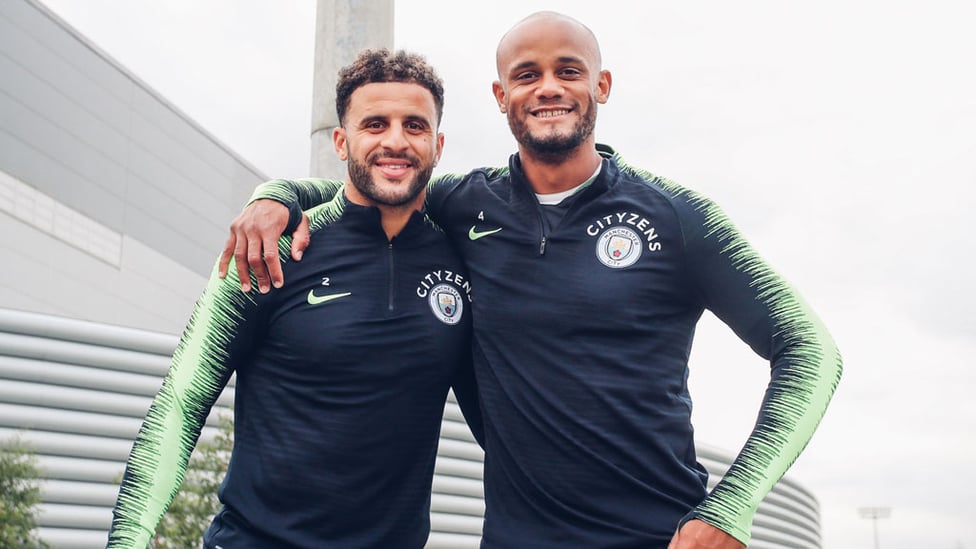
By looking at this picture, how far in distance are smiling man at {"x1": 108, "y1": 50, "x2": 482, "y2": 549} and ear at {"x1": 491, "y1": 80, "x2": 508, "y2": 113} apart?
25 centimetres

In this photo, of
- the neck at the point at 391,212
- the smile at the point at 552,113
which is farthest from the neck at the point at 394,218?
the smile at the point at 552,113

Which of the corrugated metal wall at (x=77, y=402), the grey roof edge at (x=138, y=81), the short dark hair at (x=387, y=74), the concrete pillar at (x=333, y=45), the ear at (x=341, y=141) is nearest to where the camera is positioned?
the short dark hair at (x=387, y=74)

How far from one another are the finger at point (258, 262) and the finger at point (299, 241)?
0.37ft

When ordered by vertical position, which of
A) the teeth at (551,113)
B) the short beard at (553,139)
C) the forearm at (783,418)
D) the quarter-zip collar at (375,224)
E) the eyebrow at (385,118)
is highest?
the eyebrow at (385,118)

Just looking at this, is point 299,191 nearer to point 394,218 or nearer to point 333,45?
point 394,218

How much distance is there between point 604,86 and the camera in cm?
318

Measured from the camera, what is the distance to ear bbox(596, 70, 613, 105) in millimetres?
3154

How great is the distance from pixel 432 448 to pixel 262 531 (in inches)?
22.4

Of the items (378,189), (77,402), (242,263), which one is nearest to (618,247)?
(378,189)

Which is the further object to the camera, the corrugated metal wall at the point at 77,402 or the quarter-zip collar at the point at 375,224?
the corrugated metal wall at the point at 77,402

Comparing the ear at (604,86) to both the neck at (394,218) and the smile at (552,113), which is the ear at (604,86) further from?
the neck at (394,218)

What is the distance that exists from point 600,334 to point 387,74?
45.9 inches

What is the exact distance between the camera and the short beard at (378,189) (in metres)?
3.27

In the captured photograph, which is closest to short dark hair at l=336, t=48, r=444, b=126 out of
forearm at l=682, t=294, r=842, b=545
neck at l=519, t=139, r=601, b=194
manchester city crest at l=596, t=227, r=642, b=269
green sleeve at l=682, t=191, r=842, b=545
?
neck at l=519, t=139, r=601, b=194
